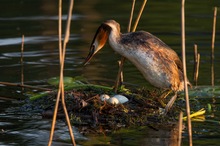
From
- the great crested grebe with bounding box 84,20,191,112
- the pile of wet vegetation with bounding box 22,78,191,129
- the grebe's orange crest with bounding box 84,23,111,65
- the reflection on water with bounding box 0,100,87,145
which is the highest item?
the grebe's orange crest with bounding box 84,23,111,65

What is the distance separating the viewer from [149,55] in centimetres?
952

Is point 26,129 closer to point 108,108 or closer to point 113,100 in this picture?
point 108,108

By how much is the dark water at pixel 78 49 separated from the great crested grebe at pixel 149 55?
742 millimetres

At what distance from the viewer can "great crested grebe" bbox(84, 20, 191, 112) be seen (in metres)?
9.51

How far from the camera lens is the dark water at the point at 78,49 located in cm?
888

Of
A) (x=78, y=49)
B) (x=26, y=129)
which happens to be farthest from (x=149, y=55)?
(x=78, y=49)

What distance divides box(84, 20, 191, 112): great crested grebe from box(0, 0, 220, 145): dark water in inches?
29.2

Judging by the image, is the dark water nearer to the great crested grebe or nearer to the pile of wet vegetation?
the pile of wet vegetation

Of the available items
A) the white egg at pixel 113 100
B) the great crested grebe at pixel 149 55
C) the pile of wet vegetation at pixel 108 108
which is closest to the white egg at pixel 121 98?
the pile of wet vegetation at pixel 108 108

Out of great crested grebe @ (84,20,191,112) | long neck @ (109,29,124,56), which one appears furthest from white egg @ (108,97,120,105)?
long neck @ (109,29,124,56)

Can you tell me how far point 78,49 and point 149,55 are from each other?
4528mm

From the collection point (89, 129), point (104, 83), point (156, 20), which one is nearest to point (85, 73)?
point (104, 83)

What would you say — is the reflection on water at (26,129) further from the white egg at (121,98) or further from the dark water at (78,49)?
the white egg at (121,98)

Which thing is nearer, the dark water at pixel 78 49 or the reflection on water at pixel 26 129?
the reflection on water at pixel 26 129
